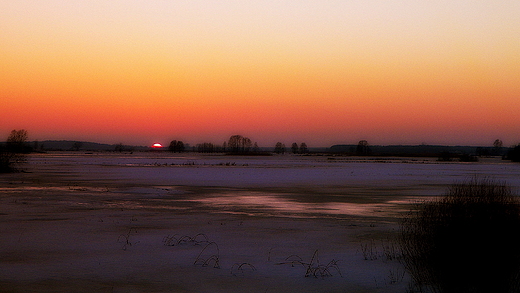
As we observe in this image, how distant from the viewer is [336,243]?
40.2 feet

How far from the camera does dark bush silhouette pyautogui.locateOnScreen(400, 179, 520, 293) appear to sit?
700cm

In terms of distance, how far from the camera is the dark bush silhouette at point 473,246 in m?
7.00

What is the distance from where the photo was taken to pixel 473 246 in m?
7.15

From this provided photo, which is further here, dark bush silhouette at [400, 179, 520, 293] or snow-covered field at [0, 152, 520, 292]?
snow-covered field at [0, 152, 520, 292]

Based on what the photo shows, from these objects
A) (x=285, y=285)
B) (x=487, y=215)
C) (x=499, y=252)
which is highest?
(x=487, y=215)

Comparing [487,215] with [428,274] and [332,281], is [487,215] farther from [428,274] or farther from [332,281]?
[332,281]

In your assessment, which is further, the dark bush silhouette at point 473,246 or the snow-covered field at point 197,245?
the snow-covered field at point 197,245

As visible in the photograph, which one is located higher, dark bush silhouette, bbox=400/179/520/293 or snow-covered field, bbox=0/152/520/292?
dark bush silhouette, bbox=400/179/520/293

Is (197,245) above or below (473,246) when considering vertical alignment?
below

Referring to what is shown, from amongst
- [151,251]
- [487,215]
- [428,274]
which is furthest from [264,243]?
[487,215]

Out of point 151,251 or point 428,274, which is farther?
point 151,251

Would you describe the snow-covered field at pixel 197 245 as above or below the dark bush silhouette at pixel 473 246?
below

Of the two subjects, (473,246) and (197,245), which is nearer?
(473,246)

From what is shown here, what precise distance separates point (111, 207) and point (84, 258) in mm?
8983
